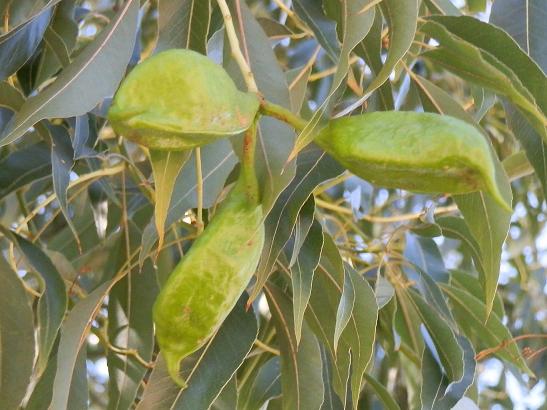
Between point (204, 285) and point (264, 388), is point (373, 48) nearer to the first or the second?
point (204, 285)

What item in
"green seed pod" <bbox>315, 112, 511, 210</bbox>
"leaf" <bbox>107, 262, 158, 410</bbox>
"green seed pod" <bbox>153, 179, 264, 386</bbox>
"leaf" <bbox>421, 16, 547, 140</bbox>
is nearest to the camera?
"green seed pod" <bbox>315, 112, 511, 210</bbox>

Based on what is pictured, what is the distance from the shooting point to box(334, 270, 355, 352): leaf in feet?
2.89

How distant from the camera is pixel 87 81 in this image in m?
0.85

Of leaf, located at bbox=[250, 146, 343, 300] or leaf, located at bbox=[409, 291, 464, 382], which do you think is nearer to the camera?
leaf, located at bbox=[250, 146, 343, 300]

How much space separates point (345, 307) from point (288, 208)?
0.12 meters

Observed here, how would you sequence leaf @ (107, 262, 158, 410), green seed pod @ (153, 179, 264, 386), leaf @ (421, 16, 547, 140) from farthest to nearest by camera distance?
leaf @ (107, 262, 158, 410), leaf @ (421, 16, 547, 140), green seed pod @ (153, 179, 264, 386)

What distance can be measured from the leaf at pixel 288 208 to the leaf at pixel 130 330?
421mm

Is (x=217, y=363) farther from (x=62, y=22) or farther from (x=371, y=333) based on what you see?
(x=62, y=22)

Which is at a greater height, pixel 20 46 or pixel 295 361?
pixel 20 46

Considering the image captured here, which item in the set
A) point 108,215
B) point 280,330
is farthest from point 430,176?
point 108,215

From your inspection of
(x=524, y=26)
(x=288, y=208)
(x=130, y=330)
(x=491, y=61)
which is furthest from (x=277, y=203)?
(x=130, y=330)

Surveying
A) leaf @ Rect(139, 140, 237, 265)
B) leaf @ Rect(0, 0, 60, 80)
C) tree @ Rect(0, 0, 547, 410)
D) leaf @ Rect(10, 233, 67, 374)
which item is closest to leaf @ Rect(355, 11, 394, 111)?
tree @ Rect(0, 0, 547, 410)

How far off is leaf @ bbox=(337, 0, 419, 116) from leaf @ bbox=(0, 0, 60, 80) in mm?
361

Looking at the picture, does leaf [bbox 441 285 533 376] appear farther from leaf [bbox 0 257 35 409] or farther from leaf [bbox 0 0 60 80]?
leaf [bbox 0 0 60 80]
